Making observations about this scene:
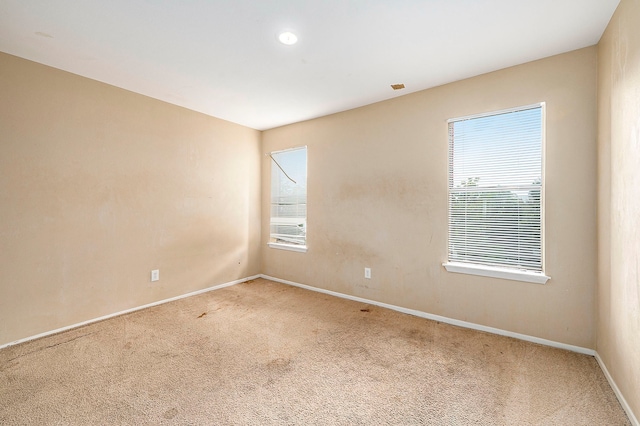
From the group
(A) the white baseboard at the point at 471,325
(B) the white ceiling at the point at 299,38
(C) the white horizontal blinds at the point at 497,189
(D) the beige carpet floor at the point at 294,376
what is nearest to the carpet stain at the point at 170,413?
(D) the beige carpet floor at the point at 294,376

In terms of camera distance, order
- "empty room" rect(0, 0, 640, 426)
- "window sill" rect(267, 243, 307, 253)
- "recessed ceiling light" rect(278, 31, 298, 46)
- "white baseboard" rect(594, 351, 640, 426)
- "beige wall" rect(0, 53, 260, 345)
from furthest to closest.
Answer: "window sill" rect(267, 243, 307, 253) → "beige wall" rect(0, 53, 260, 345) → "recessed ceiling light" rect(278, 31, 298, 46) → "empty room" rect(0, 0, 640, 426) → "white baseboard" rect(594, 351, 640, 426)

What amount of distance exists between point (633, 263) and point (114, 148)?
441 centimetres

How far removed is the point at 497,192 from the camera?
2.64 m

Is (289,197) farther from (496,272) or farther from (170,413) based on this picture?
(170,413)

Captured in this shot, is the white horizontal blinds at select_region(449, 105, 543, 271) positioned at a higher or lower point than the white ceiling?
lower

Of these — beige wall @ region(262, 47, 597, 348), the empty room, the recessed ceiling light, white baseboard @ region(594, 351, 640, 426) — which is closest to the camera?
white baseboard @ region(594, 351, 640, 426)

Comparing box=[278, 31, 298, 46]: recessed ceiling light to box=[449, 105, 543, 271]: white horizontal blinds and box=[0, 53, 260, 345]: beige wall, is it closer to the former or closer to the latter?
box=[449, 105, 543, 271]: white horizontal blinds

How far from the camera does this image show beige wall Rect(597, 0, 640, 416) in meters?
1.57

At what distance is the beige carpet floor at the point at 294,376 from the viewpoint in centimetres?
161

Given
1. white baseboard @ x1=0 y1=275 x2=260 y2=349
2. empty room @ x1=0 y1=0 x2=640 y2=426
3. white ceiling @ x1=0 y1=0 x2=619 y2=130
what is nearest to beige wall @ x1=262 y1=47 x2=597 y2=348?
empty room @ x1=0 y1=0 x2=640 y2=426

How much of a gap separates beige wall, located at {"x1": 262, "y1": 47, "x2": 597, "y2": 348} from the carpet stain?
2379mm

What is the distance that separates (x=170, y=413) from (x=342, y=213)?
8.85ft

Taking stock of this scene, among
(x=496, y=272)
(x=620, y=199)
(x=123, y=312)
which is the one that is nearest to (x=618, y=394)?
(x=496, y=272)

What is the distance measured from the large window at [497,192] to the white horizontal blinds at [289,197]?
82.7 inches
